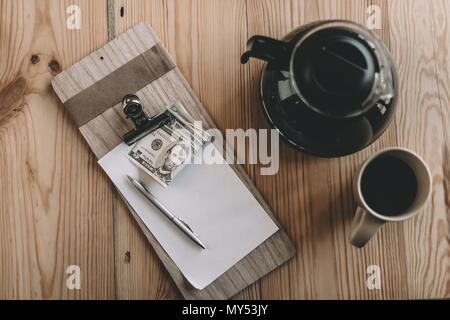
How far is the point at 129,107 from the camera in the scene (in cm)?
62

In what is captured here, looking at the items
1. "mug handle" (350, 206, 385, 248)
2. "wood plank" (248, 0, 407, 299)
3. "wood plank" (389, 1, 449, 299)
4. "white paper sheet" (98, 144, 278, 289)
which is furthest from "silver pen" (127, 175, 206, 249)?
"wood plank" (389, 1, 449, 299)

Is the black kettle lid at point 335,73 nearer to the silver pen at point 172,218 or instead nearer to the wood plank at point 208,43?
the wood plank at point 208,43

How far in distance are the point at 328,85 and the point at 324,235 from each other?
0.96 ft

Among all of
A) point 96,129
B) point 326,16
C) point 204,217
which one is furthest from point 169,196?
point 326,16

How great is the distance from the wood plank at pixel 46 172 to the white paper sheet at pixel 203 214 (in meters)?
0.06

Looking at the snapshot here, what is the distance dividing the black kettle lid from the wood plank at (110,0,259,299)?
20 centimetres

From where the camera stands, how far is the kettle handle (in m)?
0.50

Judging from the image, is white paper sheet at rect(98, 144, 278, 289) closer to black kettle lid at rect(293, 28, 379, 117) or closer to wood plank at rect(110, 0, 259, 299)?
wood plank at rect(110, 0, 259, 299)

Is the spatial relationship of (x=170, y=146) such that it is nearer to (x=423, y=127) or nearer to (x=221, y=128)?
(x=221, y=128)

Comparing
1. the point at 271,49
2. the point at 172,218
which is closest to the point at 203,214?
the point at 172,218

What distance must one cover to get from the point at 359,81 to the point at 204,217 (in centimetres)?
34

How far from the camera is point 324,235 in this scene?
65 centimetres

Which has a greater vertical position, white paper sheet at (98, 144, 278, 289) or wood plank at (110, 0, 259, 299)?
wood plank at (110, 0, 259, 299)
